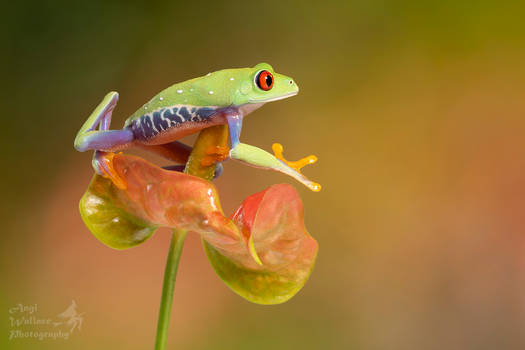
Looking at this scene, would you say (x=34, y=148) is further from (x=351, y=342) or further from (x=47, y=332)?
(x=351, y=342)

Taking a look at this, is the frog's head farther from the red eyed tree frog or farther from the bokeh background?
the bokeh background

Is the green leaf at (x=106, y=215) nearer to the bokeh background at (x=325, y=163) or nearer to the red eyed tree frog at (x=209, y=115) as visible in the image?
the red eyed tree frog at (x=209, y=115)

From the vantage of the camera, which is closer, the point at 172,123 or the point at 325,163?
the point at 172,123

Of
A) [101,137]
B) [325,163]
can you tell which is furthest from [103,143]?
[325,163]

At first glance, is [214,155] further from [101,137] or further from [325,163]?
[325,163]

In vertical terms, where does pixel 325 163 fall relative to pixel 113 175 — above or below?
above

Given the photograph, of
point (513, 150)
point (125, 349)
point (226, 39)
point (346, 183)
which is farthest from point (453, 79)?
point (125, 349)

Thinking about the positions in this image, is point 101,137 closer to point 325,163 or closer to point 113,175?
point 113,175
